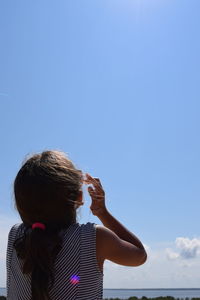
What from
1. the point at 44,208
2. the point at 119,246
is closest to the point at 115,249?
the point at 119,246

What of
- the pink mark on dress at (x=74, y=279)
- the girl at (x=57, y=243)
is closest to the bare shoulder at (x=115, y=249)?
the girl at (x=57, y=243)

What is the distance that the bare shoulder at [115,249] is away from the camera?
7.14 feet

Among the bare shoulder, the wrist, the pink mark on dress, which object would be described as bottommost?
the pink mark on dress

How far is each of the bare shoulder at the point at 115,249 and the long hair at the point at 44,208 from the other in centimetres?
16

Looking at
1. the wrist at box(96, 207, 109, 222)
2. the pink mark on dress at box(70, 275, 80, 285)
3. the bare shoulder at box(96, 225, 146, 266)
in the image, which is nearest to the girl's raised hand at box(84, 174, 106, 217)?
the wrist at box(96, 207, 109, 222)

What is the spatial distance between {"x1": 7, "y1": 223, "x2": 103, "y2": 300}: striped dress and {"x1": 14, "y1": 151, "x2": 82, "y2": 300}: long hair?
0.13 feet

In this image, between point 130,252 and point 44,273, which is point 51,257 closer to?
point 44,273

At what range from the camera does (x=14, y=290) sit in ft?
7.29

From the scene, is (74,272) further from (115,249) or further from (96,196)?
(96,196)

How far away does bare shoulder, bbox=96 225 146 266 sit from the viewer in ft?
7.14

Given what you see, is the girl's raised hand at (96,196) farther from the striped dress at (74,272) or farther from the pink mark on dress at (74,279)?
the pink mark on dress at (74,279)

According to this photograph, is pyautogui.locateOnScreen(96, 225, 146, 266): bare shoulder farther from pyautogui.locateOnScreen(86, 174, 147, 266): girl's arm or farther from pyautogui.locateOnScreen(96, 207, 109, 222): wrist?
pyautogui.locateOnScreen(96, 207, 109, 222): wrist

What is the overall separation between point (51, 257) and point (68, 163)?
0.44 meters

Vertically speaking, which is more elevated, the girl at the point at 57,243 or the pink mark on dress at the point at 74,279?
the girl at the point at 57,243
